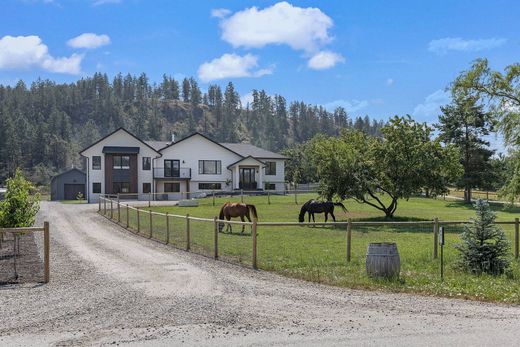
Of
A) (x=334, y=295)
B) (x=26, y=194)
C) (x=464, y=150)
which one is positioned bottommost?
(x=334, y=295)

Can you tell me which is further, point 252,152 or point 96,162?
point 252,152

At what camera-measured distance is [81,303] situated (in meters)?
9.46

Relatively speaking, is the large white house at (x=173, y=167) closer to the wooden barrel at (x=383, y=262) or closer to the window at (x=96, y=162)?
the window at (x=96, y=162)

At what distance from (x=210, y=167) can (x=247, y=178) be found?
495 cm

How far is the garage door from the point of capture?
229 feet

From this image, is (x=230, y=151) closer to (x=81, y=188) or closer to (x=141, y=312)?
(x=81, y=188)

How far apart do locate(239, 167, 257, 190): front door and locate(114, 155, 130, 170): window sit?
14.1 meters

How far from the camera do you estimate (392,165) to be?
1196 inches

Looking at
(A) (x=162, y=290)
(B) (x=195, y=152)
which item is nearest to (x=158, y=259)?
(A) (x=162, y=290)

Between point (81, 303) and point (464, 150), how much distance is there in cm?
5773

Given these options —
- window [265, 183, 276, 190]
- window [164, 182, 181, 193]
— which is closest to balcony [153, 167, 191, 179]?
window [164, 182, 181, 193]

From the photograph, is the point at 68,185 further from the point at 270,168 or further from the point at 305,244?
the point at 305,244

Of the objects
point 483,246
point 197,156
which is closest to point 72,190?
point 197,156

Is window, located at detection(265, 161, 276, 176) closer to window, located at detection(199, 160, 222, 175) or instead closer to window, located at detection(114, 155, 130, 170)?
window, located at detection(199, 160, 222, 175)
